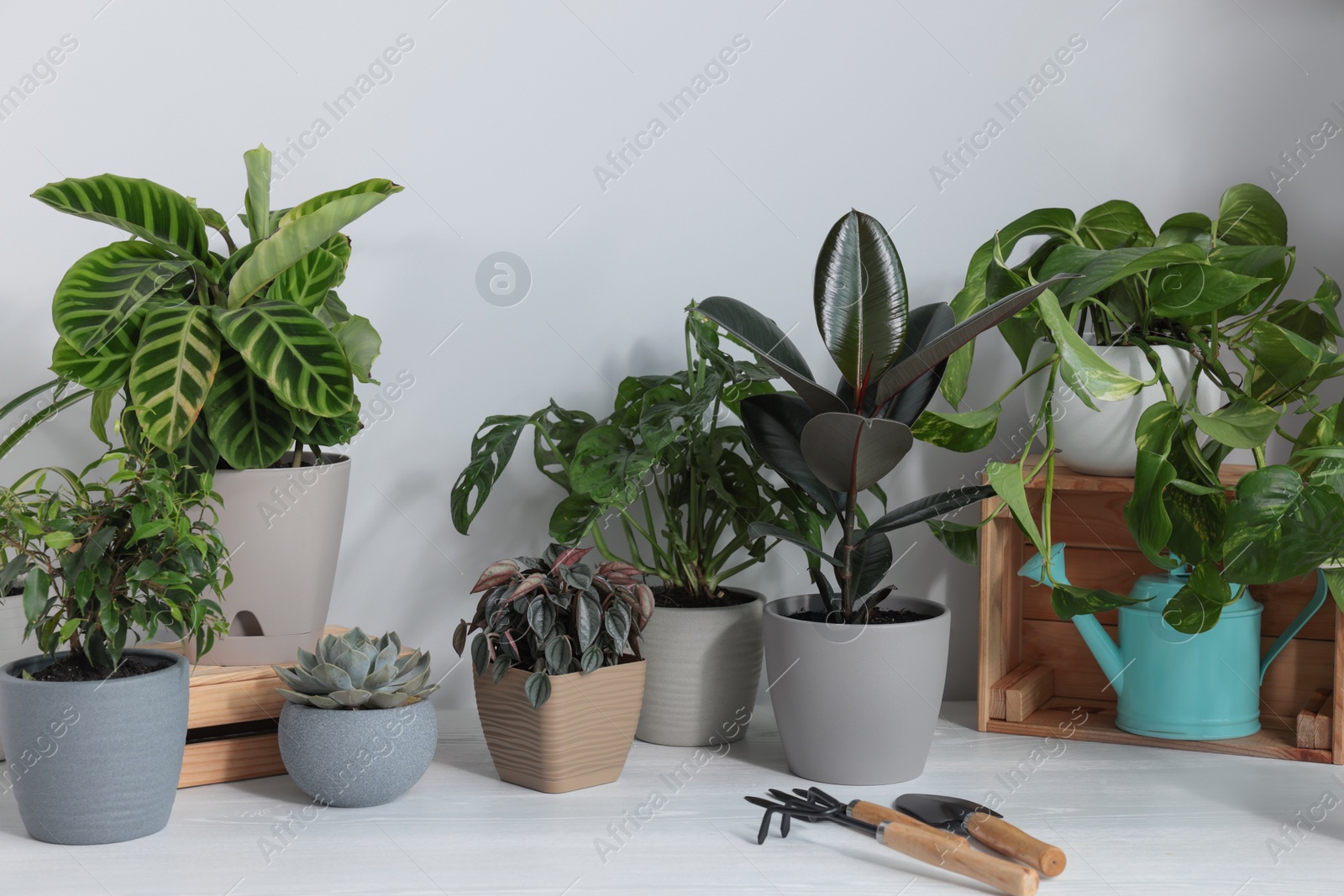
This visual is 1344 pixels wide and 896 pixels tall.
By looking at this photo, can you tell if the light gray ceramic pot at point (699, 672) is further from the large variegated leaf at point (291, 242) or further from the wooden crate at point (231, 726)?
the large variegated leaf at point (291, 242)

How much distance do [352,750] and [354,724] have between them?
A: 24mm

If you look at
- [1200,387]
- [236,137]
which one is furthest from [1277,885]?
[236,137]

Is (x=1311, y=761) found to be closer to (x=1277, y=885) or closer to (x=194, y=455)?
(x=1277, y=885)

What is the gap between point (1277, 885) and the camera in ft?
2.81

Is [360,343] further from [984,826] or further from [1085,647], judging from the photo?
[1085,647]

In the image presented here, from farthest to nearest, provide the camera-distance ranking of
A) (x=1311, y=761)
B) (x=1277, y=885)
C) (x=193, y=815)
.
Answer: (x=1311, y=761)
(x=193, y=815)
(x=1277, y=885)

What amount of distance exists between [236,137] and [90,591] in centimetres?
68

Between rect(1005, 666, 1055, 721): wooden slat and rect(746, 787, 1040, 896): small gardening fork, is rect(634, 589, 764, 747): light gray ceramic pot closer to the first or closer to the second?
rect(746, 787, 1040, 896): small gardening fork

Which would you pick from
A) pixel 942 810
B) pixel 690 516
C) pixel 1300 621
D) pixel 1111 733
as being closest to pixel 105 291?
pixel 690 516

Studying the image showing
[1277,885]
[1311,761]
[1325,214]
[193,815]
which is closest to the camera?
[1277,885]

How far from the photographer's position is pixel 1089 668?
1.33 meters

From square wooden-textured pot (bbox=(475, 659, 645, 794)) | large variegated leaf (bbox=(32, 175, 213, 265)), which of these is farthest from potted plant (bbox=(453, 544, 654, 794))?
large variegated leaf (bbox=(32, 175, 213, 265))

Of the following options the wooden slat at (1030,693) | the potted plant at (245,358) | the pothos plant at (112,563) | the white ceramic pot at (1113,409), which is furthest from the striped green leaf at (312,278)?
the wooden slat at (1030,693)

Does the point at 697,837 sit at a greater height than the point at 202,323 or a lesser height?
lesser
